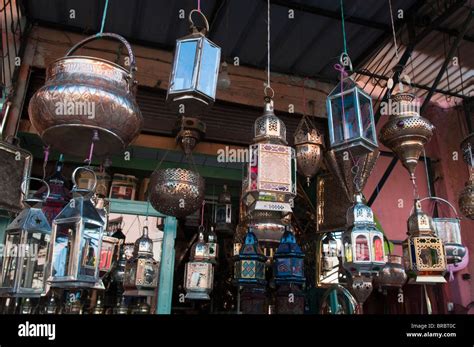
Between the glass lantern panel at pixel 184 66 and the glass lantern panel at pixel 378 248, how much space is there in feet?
4.20

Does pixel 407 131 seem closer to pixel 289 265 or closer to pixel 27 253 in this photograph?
pixel 289 265

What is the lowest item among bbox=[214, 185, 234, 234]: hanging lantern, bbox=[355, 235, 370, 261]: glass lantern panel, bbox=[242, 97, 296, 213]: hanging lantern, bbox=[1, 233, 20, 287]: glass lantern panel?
bbox=[1, 233, 20, 287]: glass lantern panel

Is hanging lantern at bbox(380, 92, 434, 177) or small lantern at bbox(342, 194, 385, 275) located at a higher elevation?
hanging lantern at bbox(380, 92, 434, 177)

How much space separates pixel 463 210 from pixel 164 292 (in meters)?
2.64

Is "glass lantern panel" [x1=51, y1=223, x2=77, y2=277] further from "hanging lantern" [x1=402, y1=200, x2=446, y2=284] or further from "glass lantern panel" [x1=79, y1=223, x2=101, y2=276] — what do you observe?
"hanging lantern" [x1=402, y1=200, x2=446, y2=284]

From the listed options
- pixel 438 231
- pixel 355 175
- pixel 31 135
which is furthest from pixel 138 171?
pixel 438 231

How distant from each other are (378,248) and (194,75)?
132 centimetres

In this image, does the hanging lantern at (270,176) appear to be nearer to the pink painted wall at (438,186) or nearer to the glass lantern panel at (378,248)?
the glass lantern panel at (378,248)

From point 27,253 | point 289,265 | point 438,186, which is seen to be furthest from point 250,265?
point 438,186

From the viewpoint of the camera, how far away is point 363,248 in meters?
2.16

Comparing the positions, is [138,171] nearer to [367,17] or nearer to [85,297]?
[85,297]

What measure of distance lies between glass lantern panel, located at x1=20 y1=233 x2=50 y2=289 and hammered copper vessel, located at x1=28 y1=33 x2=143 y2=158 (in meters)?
0.47

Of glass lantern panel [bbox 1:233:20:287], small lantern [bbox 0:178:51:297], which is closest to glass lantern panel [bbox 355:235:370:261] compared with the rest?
small lantern [bbox 0:178:51:297]

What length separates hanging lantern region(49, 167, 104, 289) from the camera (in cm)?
169
